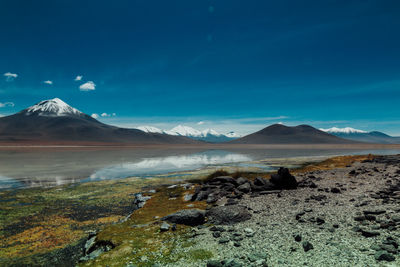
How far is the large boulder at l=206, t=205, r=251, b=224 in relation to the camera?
1241cm

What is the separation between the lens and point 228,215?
1262 centimetres

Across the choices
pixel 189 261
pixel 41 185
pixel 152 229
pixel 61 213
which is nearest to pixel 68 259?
pixel 152 229

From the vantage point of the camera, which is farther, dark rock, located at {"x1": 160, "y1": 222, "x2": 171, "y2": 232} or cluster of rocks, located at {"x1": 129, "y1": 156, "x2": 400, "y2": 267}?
dark rock, located at {"x1": 160, "y1": 222, "x2": 171, "y2": 232}

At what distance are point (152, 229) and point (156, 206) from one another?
591 cm

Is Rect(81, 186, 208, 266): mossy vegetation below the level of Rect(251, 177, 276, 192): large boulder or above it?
below

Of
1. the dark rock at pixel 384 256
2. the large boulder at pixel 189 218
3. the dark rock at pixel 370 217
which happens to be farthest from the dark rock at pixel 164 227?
the dark rock at pixel 370 217

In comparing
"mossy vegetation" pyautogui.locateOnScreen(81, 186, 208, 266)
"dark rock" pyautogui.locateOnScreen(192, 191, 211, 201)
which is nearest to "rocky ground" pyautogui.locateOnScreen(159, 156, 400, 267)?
"mossy vegetation" pyautogui.locateOnScreen(81, 186, 208, 266)

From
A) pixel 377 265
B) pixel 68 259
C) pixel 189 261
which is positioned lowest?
pixel 68 259

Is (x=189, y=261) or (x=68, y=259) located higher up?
(x=189, y=261)

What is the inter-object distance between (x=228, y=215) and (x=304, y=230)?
3.77 meters

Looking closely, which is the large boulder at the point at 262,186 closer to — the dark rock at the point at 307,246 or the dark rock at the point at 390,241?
the dark rock at the point at 307,246

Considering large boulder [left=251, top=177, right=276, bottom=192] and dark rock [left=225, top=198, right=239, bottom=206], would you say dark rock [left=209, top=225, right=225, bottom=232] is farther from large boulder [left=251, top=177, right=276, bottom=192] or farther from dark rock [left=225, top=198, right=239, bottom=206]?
large boulder [left=251, top=177, right=276, bottom=192]

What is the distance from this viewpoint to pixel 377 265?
7.21 meters

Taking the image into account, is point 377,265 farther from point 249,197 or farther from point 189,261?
point 249,197
